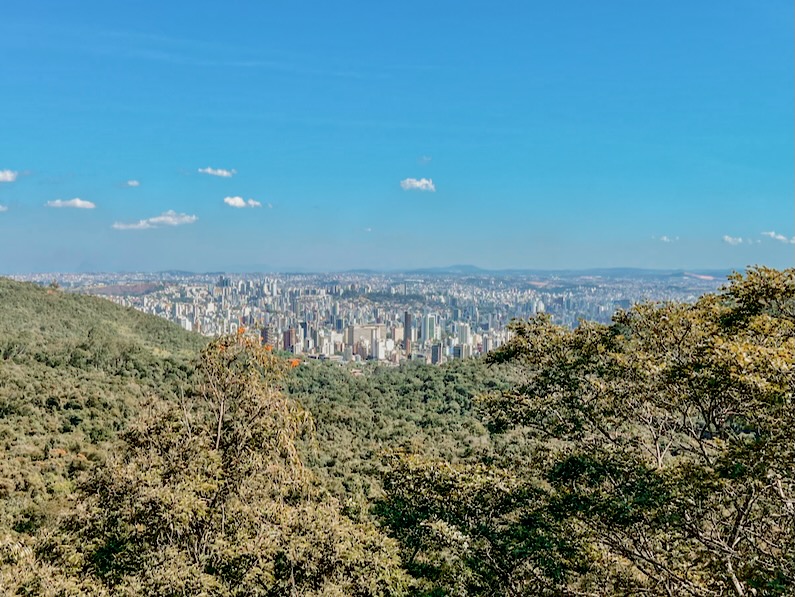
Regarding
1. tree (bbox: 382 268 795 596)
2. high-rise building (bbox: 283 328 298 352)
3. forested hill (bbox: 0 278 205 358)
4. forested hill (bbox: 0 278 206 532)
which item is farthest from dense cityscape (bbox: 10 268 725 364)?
tree (bbox: 382 268 795 596)

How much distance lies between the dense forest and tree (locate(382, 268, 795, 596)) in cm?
3

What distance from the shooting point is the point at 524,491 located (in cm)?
708

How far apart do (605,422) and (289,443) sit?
4004mm

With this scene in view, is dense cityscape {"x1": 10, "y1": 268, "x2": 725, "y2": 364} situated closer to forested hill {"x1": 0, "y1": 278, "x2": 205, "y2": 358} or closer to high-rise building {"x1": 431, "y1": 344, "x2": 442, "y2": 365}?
high-rise building {"x1": 431, "y1": 344, "x2": 442, "y2": 365}

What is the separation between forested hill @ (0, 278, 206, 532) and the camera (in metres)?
13.2

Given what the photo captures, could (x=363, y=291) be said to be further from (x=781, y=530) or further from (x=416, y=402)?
(x=781, y=530)

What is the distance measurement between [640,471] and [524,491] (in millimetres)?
1673

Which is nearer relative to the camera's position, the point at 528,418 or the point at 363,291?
the point at 528,418

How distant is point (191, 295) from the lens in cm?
11431

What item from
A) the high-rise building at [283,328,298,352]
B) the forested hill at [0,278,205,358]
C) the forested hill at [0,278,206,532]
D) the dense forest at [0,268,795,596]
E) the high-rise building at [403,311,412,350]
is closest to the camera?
the dense forest at [0,268,795,596]

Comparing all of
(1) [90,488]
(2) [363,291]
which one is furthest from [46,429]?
(2) [363,291]

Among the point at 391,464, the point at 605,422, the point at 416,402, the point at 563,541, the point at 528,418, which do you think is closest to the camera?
the point at 563,541

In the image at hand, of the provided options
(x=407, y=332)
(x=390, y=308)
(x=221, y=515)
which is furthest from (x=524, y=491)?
(x=390, y=308)

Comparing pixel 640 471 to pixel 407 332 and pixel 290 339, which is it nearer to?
pixel 290 339
